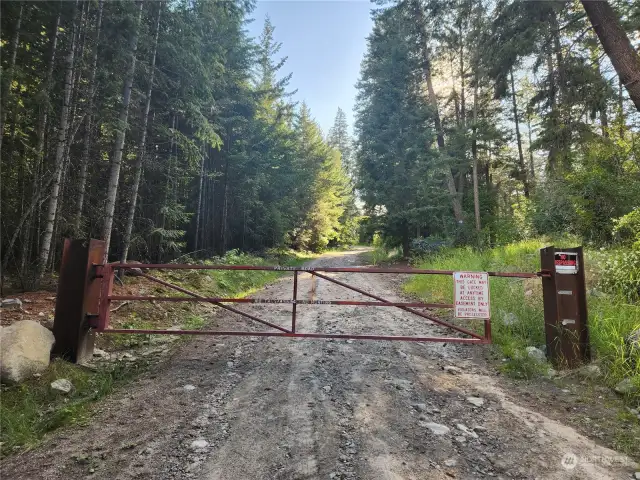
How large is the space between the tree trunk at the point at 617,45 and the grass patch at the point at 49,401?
9919mm

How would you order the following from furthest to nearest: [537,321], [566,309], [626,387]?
[537,321] < [566,309] < [626,387]

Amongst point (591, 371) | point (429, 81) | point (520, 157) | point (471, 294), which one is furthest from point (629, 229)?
point (520, 157)

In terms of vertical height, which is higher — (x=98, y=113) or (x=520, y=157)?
(x=520, y=157)

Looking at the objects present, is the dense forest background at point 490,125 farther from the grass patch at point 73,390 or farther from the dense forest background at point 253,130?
the grass patch at point 73,390

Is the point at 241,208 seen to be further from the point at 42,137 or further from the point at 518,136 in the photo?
the point at 518,136

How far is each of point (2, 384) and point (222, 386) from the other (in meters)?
2.20

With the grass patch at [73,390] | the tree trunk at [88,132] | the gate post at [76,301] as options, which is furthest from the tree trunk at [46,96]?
the grass patch at [73,390]

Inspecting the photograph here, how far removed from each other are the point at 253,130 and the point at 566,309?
55.7ft

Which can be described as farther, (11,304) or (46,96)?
(46,96)

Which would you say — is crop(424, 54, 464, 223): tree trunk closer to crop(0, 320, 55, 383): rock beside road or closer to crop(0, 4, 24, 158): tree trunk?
crop(0, 4, 24, 158): tree trunk

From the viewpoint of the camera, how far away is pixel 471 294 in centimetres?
436

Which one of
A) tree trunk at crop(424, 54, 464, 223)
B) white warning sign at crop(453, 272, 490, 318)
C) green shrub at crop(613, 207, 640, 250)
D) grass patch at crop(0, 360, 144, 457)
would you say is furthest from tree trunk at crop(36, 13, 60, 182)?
tree trunk at crop(424, 54, 464, 223)

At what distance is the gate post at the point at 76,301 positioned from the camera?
4.27 meters

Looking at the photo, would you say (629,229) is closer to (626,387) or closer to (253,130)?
Answer: (626,387)
